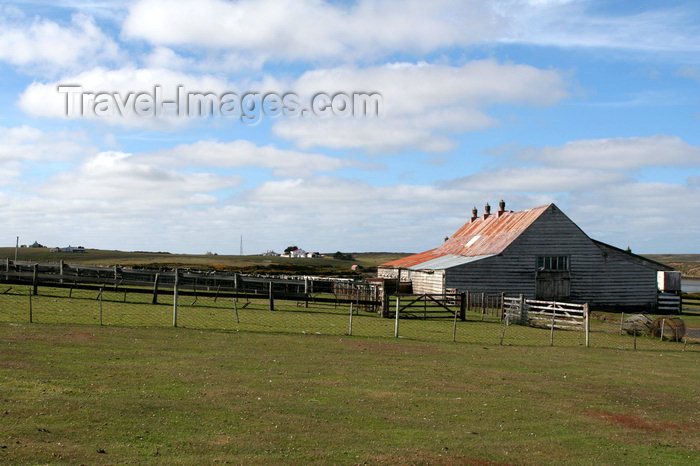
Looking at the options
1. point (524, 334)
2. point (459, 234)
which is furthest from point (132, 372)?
point (459, 234)

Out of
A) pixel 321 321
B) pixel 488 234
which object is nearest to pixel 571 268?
pixel 488 234

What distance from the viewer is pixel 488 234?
56.9m

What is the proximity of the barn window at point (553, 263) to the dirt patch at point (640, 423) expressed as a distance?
37.7 meters

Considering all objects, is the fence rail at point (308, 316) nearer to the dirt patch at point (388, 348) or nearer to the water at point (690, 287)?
the dirt patch at point (388, 348)

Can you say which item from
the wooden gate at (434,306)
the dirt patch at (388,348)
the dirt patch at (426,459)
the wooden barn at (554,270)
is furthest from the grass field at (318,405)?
the wooden barn at (554,270)

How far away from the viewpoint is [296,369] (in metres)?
15.0

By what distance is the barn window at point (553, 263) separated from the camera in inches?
1918

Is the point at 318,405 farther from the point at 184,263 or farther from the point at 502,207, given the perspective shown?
the point at 184,263

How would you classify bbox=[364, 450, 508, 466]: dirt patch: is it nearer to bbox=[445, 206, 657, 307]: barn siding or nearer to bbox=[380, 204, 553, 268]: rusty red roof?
bbox=[445, 206, 657, 307]: barn siding

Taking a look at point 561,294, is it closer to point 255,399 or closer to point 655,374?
point 655,374

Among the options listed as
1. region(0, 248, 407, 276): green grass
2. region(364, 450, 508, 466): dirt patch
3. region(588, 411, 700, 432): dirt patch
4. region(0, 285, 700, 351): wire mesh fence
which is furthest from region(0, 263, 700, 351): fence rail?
region(0, 248, 407, 276): green grass

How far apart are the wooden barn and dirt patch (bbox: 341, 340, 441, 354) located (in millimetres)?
27110

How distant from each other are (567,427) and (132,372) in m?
8.65

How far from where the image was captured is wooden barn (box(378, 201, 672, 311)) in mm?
48000
